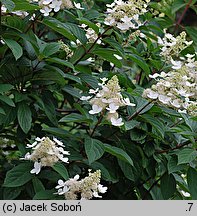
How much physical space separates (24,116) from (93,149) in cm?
29

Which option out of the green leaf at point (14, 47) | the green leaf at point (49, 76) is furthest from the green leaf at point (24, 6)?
the green leaf at point (49, 76)

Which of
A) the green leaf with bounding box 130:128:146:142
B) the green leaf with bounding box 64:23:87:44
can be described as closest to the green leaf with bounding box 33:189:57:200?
the green leaf with bounding box 130:128:146:142

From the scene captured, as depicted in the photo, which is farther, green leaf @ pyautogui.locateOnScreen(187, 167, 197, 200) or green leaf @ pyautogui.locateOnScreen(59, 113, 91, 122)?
green leaf @ pyautogui.locateOnScreen(187, 167, 197, 200)

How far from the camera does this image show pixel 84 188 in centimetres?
140

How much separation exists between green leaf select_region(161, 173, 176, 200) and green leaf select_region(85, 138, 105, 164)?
0.36 meters

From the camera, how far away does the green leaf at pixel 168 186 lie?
1769 mm

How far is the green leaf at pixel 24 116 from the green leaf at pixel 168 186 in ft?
1.70

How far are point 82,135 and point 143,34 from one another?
727 millimetres

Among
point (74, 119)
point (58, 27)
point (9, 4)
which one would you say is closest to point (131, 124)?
point (74, 119)

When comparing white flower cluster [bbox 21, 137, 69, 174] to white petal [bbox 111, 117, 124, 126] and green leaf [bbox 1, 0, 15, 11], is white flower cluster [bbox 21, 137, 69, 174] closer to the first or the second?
white petal [bbox 111, 117, 124, 126]

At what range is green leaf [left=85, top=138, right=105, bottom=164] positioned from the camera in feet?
4.92

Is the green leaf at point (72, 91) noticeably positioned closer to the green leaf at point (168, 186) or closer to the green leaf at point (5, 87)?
the green leaf at point (5, 87)
